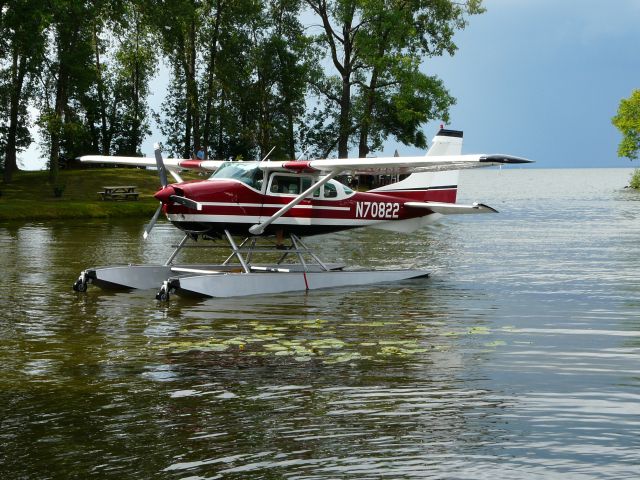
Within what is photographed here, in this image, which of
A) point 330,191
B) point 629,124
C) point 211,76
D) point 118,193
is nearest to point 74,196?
point 118,193

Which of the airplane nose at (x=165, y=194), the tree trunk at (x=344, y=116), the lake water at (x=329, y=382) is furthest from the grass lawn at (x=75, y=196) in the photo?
the airplane nose at (x=165, y=194)

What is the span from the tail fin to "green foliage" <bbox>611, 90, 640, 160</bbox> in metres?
77.5

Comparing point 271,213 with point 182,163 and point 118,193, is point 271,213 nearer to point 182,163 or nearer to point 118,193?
point 182,163

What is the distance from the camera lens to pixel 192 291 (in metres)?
15.3

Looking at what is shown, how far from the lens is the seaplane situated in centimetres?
1580

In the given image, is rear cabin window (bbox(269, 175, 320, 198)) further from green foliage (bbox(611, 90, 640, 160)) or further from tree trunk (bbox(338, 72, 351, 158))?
green foliage (bbox(611, 90, 640, 160))

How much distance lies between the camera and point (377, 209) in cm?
1875

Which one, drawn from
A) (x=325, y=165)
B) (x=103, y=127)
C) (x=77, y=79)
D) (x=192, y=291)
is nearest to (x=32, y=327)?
(x=192, y=291)

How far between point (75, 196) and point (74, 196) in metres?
0.05

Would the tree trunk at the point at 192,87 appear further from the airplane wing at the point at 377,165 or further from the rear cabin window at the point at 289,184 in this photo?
the airplane wing at the point at 377,165

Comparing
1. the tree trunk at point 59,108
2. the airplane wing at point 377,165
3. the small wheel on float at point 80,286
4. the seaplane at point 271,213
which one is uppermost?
the tree trunk at point 59,108

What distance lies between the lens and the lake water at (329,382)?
6766mm

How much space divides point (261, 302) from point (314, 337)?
3550 millimetres

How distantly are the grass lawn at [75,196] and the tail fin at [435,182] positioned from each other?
856 inches
